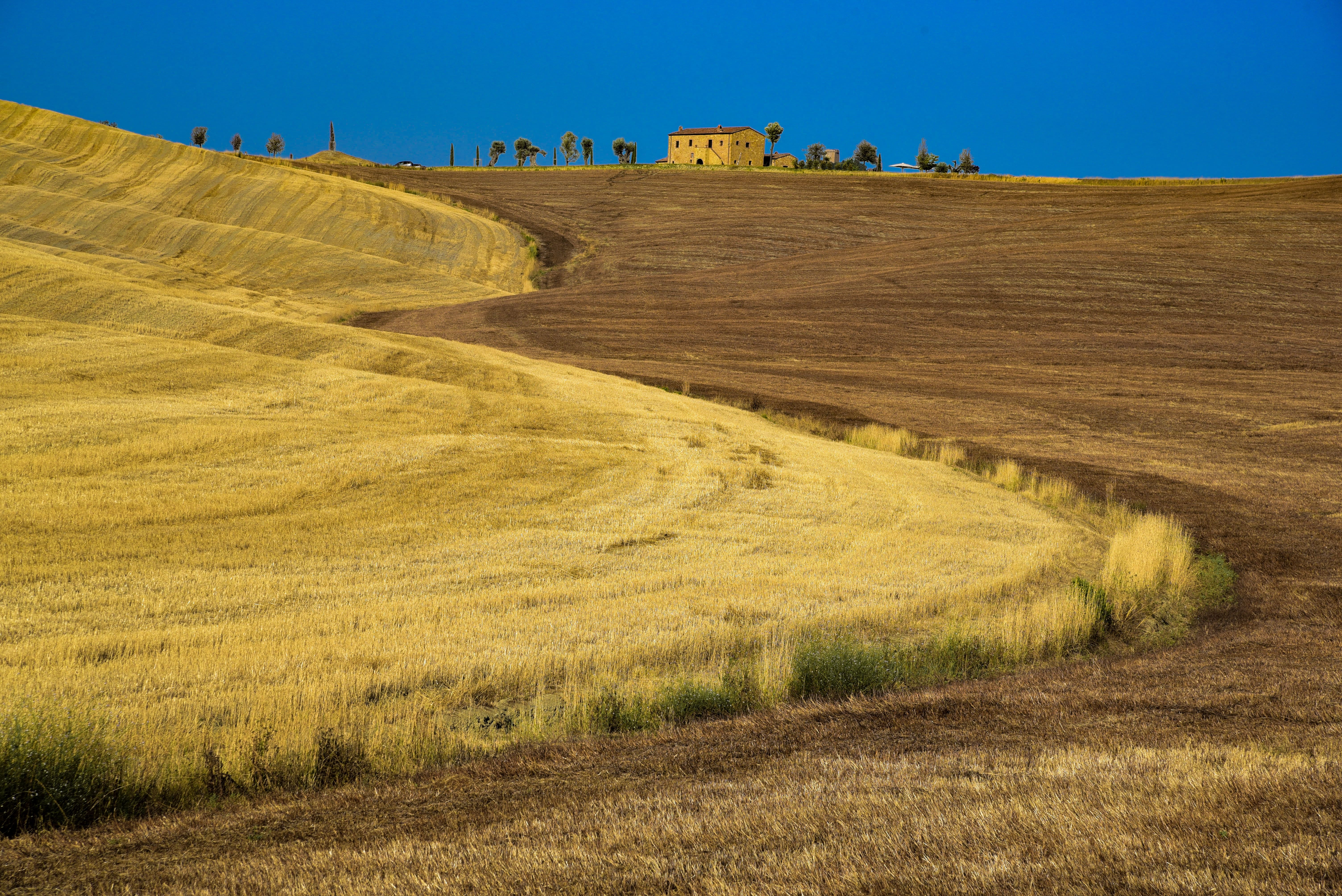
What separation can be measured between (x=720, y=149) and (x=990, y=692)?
132 metres

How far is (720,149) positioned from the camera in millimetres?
133000

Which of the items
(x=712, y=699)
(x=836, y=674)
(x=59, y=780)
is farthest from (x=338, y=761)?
(x=836, y=674)

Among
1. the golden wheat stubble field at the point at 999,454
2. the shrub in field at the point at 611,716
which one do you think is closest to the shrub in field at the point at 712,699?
the shrub in field at the point at 611,716

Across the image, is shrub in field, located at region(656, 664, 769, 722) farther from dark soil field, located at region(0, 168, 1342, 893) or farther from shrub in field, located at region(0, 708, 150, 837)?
shrub in field, located at region(0, 708, 150, 837)

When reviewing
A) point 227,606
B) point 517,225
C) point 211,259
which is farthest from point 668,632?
point 517,225

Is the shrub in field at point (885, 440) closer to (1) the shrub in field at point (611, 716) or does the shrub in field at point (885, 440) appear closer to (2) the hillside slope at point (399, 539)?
(2) the hillside slope at point (399, 539)

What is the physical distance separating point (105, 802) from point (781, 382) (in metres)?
35.7

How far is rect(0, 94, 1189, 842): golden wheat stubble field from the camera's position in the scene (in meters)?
8.78

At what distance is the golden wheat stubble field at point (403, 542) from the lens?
8781 mm

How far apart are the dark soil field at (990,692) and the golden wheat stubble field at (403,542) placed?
6.02 feet

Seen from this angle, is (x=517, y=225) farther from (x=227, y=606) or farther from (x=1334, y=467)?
(x=227, y=606)

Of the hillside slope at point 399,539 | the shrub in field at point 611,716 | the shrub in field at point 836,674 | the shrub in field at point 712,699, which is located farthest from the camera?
the shrub in field at point 836,674

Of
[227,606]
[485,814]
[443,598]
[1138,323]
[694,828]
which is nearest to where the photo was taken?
[694,828]

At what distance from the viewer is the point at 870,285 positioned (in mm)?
59188
